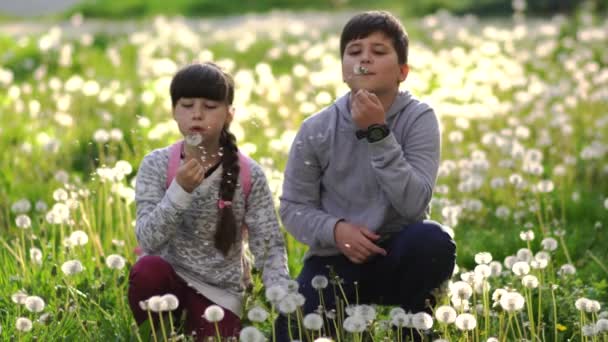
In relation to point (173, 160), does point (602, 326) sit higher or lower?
lower

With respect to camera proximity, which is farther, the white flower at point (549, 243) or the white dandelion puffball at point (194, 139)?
the white flower at point (549, 243)

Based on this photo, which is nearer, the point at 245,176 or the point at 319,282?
the point at 319,282

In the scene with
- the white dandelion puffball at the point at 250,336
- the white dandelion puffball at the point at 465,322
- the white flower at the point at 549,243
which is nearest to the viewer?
the white dandelion puffball at the point at 250,336

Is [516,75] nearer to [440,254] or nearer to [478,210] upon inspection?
[478,210]

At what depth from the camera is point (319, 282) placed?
3736mm

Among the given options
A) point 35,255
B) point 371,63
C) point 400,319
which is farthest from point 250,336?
point 35,255

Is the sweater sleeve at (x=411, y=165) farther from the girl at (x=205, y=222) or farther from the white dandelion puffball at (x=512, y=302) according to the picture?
the white dandelion puffball at (x=512, y=302)

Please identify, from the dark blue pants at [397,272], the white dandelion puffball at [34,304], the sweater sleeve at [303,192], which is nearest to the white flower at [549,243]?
the dark blue pants at [397,272]

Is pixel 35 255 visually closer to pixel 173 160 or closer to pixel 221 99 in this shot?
pixel 173 160

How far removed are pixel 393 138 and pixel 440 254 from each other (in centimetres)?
43

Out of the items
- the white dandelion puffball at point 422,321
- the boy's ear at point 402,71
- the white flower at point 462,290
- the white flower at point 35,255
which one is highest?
the boy's ear at point 402,71

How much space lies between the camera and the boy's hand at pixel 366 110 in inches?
144

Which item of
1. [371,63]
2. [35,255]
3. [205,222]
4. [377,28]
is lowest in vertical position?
[35,255]

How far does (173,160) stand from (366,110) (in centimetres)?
75
